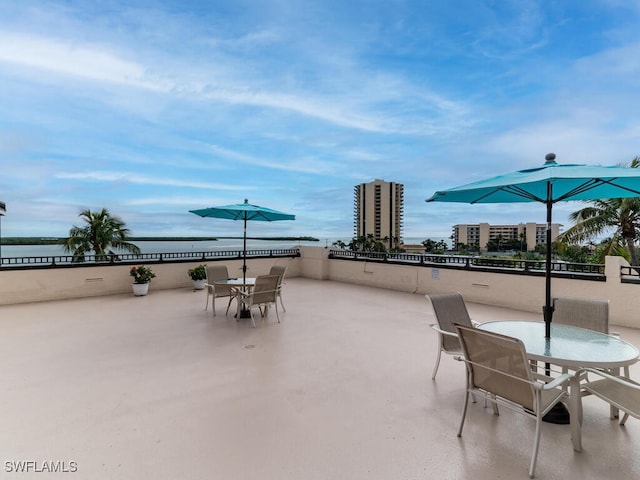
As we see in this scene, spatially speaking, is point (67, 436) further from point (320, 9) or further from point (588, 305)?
point (320, 9)

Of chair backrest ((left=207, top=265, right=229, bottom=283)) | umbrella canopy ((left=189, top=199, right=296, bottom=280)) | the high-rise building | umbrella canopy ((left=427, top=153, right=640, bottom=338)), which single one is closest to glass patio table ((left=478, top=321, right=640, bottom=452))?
umbrella canopy ((left=427, top=153, right=640, bottom=338))

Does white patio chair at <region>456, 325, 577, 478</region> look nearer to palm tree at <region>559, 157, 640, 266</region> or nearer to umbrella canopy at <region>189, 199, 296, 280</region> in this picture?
umbrella canopy at <region>189, 199, 296, 280</region>

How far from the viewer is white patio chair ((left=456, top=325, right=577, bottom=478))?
175 cm

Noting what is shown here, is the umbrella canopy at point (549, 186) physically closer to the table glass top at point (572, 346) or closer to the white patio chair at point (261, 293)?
the table glass top at point (572, 346)

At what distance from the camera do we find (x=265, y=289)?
491 cm

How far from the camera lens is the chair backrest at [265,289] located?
477 cm

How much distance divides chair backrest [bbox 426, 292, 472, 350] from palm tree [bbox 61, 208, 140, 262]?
1193 cm

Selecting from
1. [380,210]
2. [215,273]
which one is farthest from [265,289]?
[380,210]

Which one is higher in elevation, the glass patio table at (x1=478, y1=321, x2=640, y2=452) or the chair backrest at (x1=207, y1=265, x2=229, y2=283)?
the chair backrest at (x1=207, y1=265, x2=229, y2=283)

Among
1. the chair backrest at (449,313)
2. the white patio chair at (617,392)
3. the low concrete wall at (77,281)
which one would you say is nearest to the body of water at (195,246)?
the low concrete wall at (77,281)

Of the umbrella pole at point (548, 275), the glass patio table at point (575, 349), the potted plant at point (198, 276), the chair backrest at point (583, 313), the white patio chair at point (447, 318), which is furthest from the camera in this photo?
the potted plant at point (198, 276)

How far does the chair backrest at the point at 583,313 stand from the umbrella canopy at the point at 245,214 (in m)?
4.54

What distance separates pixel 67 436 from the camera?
6.63 ft

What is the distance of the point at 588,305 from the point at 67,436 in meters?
4.20
